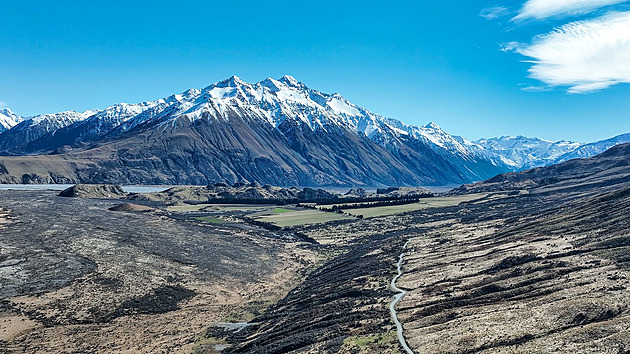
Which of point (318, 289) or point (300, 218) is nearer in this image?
point (318, 289)

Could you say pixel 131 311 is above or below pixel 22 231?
below

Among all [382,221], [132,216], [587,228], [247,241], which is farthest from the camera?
[382,221]

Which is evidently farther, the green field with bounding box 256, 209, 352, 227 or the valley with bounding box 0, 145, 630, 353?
the green field with bounding box 256, 209, 352, 227

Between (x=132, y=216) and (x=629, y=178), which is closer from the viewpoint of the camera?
(x=132, y=216)

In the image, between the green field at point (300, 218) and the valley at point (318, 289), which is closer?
the valley at point (318, 289)

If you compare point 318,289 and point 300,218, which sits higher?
point 300,218

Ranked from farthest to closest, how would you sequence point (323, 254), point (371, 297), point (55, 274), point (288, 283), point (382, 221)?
point (382, 221) < point (323, 254) < point (288, 283) < point (55, 274) < point (371, 297)

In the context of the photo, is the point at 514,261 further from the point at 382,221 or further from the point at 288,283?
the point at 382,221

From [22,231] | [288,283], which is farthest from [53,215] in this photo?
[288,283]
